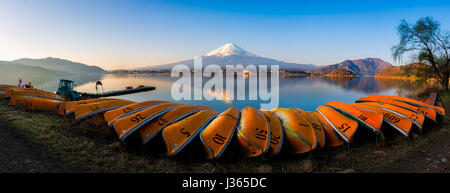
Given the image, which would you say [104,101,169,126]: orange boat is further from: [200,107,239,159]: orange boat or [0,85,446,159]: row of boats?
[200,107,239,159]: orange boat

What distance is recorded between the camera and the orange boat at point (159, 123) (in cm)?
706

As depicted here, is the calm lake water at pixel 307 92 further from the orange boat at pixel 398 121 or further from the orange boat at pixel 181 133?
the orange boat at pixel 398 121

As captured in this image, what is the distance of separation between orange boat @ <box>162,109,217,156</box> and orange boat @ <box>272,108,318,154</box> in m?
3.34

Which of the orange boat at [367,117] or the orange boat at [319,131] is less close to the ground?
the orange boat at [367,117]

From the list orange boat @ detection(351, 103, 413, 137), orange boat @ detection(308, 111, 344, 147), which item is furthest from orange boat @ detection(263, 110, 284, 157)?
orange boat @ detection(351, 103, 413, 137)

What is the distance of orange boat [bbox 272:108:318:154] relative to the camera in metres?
6.66

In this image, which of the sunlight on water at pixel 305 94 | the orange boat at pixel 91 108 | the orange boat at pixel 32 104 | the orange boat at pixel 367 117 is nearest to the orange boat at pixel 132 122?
the orange boat at pixel 91 108

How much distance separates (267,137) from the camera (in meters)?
6.58

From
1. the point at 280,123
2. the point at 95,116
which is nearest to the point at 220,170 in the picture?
the point at 280,123

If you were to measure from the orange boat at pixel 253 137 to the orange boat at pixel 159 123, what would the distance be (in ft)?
9.37

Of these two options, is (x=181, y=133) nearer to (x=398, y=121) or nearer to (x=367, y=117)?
(x=367, y=117)

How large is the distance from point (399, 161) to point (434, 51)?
22.5m
